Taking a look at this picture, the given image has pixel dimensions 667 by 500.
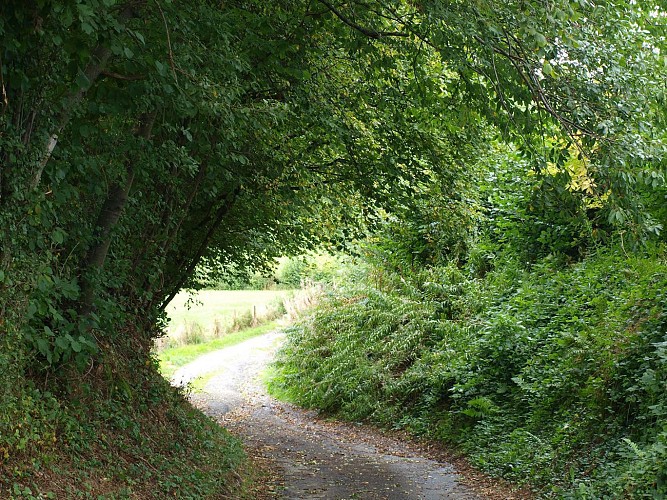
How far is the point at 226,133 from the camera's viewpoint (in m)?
7.64

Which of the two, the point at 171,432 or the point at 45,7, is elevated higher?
the point at 45,7

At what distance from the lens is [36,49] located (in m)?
5.89

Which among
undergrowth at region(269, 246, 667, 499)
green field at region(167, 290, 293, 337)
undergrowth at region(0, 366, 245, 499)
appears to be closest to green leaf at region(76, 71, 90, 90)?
undergrowth at region(0, 366, 245, 499)

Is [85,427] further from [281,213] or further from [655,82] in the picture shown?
[655,82]

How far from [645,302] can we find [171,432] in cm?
718

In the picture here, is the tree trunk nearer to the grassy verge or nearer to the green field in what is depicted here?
the grassy verge

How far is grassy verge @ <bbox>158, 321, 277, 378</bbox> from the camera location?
97.2 ft

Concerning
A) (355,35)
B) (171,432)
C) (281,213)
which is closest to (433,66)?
(355,35)

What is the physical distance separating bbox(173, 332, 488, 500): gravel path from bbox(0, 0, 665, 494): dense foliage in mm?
3394

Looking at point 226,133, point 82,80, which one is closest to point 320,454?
point 226,133

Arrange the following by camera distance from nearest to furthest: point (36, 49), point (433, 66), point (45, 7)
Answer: point (45, 7) → point (36, 49) → point (433, 66)

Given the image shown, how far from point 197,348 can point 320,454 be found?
19.9 meters

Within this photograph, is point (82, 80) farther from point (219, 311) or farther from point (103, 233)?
point (219, 311)

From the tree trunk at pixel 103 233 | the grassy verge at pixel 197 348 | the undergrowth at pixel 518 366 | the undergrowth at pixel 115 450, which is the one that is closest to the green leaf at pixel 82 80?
the tree trunk at pixel 103 233
